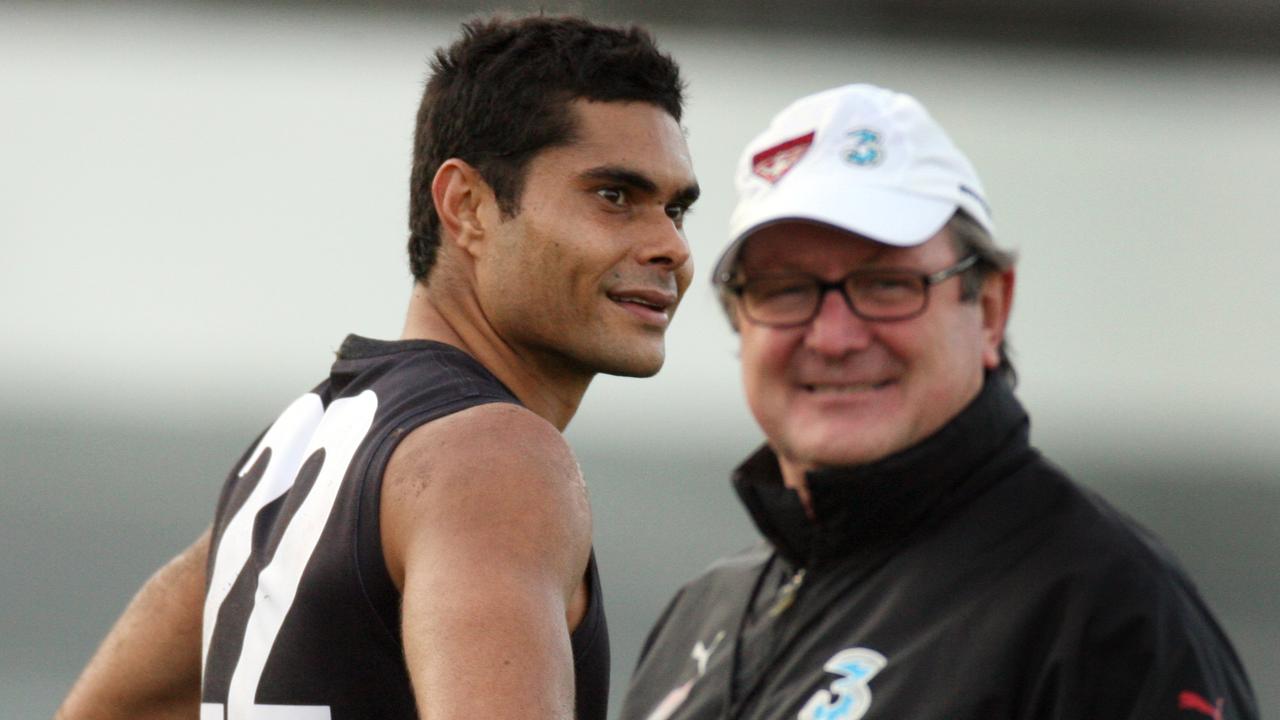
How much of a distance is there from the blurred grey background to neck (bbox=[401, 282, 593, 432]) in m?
6.70

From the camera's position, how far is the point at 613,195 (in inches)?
84.1

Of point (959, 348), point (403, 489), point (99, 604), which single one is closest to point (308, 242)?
point (99, 604)

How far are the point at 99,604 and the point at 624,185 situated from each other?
7431mm

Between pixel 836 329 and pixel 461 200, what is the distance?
679mm

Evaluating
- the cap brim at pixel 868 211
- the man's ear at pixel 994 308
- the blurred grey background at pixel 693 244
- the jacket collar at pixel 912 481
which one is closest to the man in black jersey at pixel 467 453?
the cap brim at pixel 868 211

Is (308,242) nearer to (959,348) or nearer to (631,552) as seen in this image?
(631,552)

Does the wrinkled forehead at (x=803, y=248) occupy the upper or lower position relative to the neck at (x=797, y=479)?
upper

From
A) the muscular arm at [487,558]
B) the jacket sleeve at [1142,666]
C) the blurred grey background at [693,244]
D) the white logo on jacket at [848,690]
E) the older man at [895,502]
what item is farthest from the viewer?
the blurred grey background at [693,244]

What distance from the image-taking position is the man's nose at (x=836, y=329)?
2.53 m

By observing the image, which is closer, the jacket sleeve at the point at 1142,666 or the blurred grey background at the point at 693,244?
the jacket sleeve at the point at 1142,666

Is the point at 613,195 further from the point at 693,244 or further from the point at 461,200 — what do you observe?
the point at 693,244

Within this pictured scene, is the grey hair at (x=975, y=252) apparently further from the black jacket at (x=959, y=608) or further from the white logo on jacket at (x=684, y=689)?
the white logo on jacket at (x=684, y=689)

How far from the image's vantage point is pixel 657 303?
217 cm

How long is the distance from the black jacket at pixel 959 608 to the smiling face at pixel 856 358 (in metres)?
0.07
